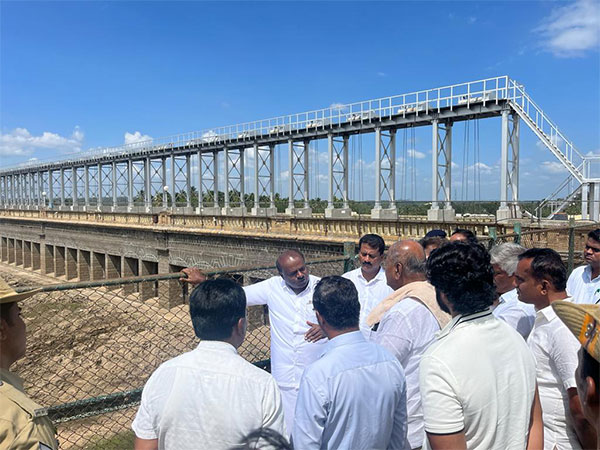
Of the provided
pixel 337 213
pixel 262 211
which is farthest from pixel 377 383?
pixel 262 211

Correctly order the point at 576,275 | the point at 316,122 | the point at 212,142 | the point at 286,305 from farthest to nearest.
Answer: the point at 212,142, the point at 316,122, the point at 576,275, the point at 286,305

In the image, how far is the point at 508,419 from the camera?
1.93 m

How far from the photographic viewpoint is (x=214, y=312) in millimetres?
2088

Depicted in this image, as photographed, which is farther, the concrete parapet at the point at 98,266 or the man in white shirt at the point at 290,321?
the concrete parapet at the point at 98,266

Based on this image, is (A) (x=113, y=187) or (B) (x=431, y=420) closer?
(B) (x=431, y=420)

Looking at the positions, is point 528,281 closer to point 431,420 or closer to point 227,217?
point 431,420

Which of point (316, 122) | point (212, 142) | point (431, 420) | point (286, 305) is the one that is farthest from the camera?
point (212, 142)

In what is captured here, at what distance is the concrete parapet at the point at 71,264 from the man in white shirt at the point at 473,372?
39139 mm

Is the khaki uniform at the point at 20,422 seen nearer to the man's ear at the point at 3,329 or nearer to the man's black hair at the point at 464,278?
the man's ear at the point at 3,329

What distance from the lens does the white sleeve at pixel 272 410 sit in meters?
1.95

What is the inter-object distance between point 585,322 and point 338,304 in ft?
3.73

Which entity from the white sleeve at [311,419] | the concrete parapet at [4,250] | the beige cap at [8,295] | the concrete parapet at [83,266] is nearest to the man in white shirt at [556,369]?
the white sleeve at [311,419]

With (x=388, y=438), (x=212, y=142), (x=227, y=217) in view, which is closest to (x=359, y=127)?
(x=227, y=217)

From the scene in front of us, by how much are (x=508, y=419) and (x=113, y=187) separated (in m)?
44.0
